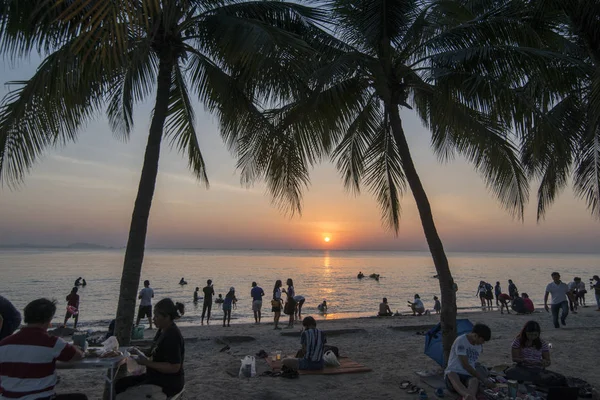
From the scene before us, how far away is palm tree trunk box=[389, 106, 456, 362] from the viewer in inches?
285

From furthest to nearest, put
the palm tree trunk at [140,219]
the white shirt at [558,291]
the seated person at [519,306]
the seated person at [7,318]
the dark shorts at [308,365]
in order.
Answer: the seated person at [519,306]
the white shirt at [558,291]
the dark shorts at [308,365]
the palm tree trunk at [140,219]
the seated person at [7,318]

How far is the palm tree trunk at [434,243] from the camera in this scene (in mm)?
7227

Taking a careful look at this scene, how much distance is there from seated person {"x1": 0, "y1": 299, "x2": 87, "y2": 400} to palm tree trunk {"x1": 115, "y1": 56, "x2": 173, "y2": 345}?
243cm

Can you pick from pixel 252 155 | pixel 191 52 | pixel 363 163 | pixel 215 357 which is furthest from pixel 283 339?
pixel 191 52

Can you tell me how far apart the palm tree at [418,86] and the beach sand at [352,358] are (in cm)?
166

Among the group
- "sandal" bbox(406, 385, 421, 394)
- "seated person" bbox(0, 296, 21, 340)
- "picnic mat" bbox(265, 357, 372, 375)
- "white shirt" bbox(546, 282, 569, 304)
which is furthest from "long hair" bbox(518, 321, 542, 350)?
"white shirt" bbox(546, 282, 569, 304)

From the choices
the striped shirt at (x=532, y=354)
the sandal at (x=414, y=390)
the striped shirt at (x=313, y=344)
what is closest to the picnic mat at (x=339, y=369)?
the striped shirt at (x=313, y=344)

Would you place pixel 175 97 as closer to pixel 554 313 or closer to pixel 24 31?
pixel 24 31

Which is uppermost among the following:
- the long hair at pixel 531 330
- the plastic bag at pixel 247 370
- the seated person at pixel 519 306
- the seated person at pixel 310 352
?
the long hair at pixel 531 330

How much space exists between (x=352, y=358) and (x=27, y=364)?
7043 mm

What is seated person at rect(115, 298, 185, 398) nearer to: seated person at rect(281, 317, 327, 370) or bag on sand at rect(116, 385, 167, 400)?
bag on sand at rect(116, 385, 167, 400)

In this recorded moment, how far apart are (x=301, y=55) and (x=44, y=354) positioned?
4679 millimetres

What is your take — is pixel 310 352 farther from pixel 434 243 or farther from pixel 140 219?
pixel 140 219

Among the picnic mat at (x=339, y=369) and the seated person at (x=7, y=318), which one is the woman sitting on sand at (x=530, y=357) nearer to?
the picnic mat at (x=339, y=369)
